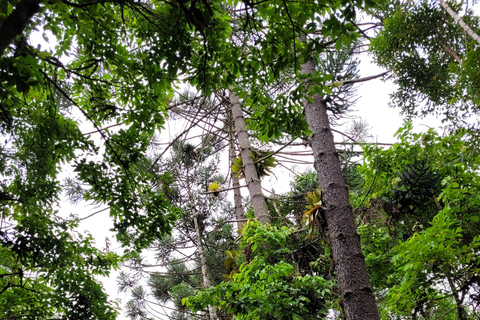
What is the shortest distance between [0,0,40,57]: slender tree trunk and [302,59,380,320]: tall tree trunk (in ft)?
6.06

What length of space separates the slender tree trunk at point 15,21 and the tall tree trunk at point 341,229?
72.7 inches

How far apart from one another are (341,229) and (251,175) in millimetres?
3383

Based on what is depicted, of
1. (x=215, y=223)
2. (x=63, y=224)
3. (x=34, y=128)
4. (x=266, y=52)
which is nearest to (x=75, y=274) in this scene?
(x=63, y=224)

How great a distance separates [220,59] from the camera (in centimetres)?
273

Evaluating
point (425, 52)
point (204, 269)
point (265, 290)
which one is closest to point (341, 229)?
point (265, 290)

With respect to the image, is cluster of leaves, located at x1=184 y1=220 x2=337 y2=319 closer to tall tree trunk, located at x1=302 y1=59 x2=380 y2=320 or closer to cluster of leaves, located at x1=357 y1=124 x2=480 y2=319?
tall tree trunk, located at x1=302 y1=59 x2=380 y2=320

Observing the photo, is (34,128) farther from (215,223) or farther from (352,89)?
(215,223)

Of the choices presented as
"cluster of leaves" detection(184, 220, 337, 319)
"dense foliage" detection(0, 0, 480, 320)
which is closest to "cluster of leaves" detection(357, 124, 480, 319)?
"dense foliage" detection(0, 0, 480, 320)

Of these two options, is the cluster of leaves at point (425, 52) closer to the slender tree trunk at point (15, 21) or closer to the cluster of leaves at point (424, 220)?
the cluster of leaves at point (424, 220)

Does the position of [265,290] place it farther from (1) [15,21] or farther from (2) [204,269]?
(2) [204,269]

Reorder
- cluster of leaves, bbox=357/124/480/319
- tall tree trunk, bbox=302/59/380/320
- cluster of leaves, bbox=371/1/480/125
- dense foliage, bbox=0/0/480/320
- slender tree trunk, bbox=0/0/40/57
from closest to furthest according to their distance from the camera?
1. slender tree trunk, bbox=0/0/40/57
2. dense foliage, bbox=0/0/480/320
3. tall tree trunk, bbox=302/59/380/320
4. cluster of leaves, bbox=357/124/480/319
5. cluster of leaves, bbox=371/1/480/125

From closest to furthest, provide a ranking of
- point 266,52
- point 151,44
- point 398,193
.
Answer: point 266,52, point 151,44, point 398,193

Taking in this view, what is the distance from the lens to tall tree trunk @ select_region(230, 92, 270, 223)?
6.21 m

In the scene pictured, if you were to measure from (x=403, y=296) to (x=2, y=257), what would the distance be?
4408 millimetres
